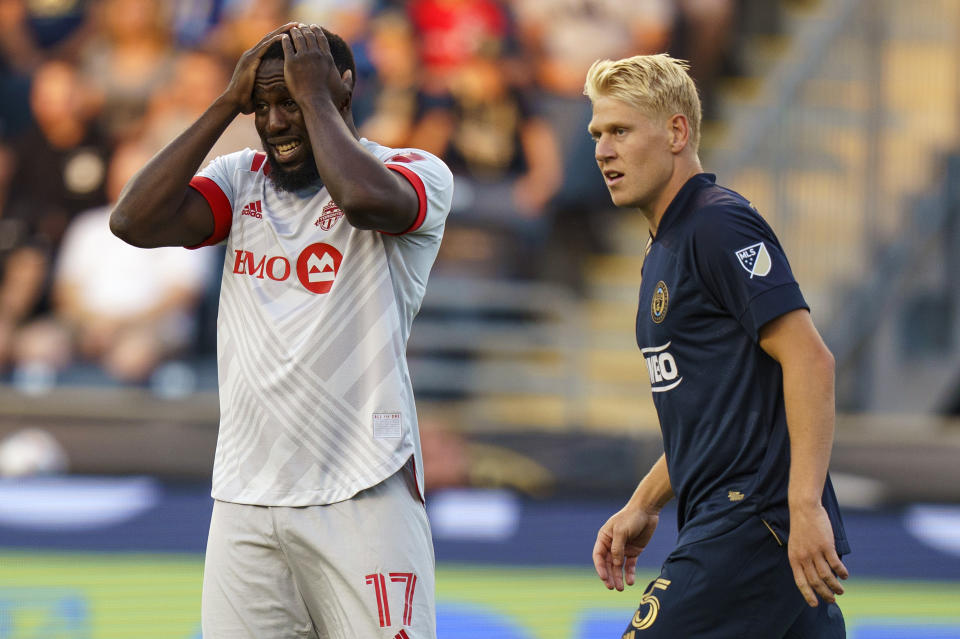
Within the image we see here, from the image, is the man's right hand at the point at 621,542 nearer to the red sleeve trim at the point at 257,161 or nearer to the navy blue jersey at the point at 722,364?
the navy blue jersey at the point at 722,364

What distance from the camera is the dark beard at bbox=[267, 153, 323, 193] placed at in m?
2.88

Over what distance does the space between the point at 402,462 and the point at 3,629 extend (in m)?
3.35

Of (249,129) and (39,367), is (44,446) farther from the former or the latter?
(249,129)

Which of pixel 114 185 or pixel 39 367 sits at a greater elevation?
pixel 114 185

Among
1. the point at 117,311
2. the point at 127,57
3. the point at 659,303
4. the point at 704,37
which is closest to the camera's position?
the point at 659,303

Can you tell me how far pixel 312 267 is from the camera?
2.86 metres

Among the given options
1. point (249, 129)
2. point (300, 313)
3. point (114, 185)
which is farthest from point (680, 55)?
point (300, 313)

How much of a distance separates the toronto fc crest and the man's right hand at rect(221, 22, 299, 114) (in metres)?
0.31

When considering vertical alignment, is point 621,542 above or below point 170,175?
below

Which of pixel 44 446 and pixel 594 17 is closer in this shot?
pixel 44 446

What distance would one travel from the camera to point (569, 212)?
9.28 m

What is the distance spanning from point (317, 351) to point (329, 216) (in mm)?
329

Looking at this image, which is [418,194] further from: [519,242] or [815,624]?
[519,242]

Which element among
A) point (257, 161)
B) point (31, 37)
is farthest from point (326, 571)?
point (31, 37)
